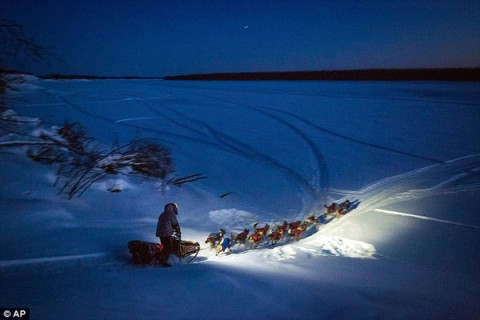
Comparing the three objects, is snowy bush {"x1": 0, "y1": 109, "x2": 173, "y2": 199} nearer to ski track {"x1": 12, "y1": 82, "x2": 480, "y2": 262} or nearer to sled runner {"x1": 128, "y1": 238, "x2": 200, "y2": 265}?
ski track {"x1": 12, "y1": 82, "x2": 480, "y2": 262}

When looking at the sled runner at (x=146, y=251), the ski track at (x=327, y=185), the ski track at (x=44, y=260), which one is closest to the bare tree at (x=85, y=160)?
the ski track at (x=44, y=260)

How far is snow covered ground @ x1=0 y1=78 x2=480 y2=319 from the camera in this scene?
349 centimetres

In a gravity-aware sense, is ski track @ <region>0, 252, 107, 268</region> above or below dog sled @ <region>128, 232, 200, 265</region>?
below

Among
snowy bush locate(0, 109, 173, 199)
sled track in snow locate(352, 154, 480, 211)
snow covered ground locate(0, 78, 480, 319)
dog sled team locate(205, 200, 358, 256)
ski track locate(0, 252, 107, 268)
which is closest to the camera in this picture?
snow covered ground locate(0, 78, 480, 319)

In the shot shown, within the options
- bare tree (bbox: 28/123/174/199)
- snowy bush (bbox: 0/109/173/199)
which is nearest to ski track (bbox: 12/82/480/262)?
bare tree (bbox: 28/123/174/199)

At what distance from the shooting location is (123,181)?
7938mm

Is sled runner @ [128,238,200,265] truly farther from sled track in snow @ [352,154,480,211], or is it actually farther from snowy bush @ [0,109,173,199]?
sled track in snow @ [352,154,480,211]

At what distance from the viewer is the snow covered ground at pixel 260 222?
11.4 ft

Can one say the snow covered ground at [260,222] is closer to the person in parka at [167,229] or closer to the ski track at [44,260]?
the ski track at [44,260]

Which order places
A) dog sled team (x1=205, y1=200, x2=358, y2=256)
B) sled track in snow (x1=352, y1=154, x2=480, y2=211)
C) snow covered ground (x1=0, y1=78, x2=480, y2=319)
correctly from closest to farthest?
snow covered ground (x1=0, y1=78, x2=480, y2=319)
dog sled team (x1=205, y1=200, x2=358, y2=256)
sled track in snow (x1=352, y1=154, x2=480, y2=211)

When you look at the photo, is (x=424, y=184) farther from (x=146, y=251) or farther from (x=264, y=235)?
(x=146, y=251)

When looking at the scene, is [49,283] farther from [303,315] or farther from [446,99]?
[446,99]

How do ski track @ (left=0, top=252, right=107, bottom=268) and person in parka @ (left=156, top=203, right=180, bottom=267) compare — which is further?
person in parka @ (left=156, top=203, right=180, bottom=267)

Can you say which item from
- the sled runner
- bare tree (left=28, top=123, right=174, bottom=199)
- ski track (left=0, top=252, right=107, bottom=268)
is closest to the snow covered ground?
ski track (left=0, top=252, right=107, bottom=268)
